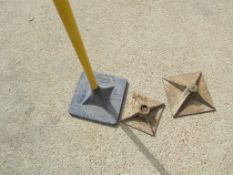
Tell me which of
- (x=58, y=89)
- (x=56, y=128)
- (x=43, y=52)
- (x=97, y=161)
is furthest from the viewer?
(x=43, y=52)

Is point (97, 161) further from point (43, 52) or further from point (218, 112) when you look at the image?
point (43, 52)

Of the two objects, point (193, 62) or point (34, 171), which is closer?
point (34, 171)

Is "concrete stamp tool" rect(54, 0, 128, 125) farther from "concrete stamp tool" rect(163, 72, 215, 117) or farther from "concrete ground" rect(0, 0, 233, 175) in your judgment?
"concrete stamp tool" rect(163, 72, 215, 117)

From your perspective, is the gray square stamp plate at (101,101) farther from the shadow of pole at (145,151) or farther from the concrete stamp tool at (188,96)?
the concrete stamp tool at (188,96)

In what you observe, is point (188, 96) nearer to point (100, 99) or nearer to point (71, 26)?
point (100, 99)

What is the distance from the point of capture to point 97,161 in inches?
61.2

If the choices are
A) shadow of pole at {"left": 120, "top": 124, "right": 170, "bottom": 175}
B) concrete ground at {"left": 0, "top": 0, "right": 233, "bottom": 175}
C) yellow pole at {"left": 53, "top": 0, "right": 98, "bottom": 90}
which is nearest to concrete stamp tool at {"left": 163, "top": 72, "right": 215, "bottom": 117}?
concrete ground at {"left": 0, "top": 0, "right": 233, "bottom": 175}

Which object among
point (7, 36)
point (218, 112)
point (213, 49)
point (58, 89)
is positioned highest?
point (7, 36)

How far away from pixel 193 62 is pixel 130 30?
0.50 meters

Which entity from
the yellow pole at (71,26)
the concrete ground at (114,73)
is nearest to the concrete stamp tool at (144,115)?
the concrete ground at (114,73)

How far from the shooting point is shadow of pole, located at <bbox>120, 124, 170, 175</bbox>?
1.50 meters

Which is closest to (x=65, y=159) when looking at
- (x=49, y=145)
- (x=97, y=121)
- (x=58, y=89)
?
(x=49, y=145)

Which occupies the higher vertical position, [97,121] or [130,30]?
[130,30]

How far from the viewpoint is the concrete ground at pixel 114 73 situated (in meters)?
1.55
